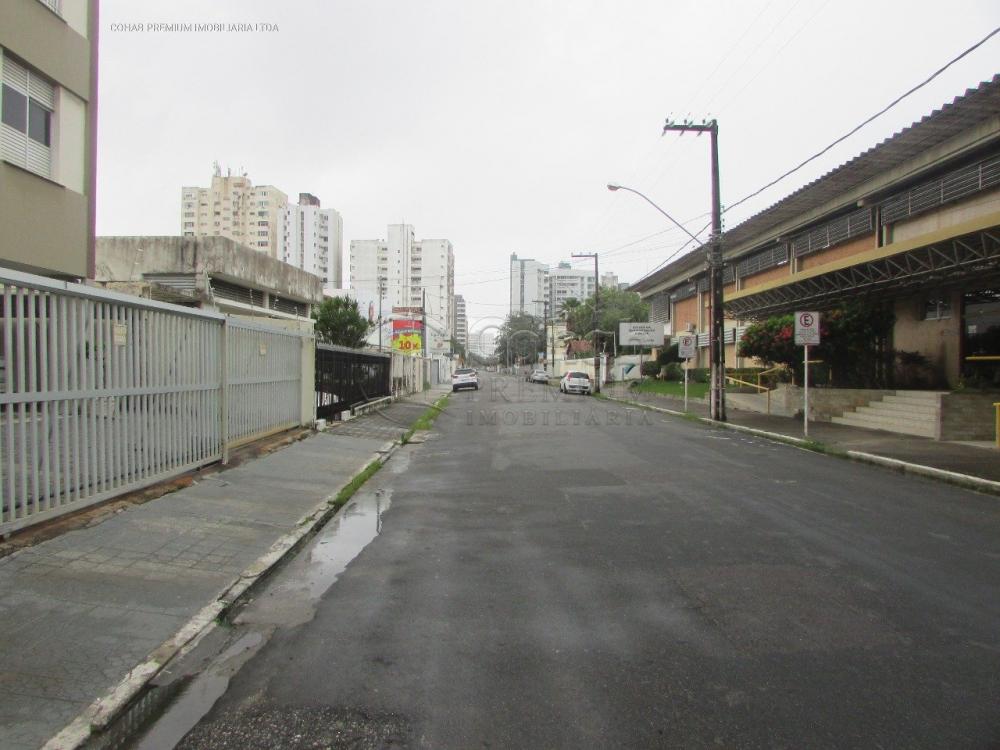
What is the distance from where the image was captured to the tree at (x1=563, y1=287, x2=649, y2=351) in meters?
66.3

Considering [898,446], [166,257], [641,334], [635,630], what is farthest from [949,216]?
[166,257]

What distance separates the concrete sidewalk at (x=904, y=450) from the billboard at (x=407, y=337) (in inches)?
1086

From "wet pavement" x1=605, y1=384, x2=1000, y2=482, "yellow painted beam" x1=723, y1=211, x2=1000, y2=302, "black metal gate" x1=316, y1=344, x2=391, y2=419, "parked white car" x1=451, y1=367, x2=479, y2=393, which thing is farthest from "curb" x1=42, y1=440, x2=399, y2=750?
"parked white car" x1=451, y1=367, x2=479, y2=393

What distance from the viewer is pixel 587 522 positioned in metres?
6.60

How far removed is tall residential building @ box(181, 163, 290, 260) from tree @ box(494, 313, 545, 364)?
1484 inches

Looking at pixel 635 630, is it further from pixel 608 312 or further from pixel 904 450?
pixel 608 312

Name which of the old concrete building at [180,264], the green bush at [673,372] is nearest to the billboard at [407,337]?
the old concrete building at [180,264]

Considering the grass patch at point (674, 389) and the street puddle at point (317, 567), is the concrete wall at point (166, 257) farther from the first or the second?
the grass patch at point (674, 389)

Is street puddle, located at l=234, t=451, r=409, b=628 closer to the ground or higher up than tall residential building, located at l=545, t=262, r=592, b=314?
closer to the ground

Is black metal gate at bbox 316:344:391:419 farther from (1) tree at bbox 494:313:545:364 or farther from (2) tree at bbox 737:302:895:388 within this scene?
(1) tree at bbox 494:313:545:364

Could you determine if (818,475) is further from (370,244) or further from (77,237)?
(370,244)

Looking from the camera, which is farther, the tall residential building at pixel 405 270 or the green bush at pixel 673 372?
the tall residential building at pixel 405 270

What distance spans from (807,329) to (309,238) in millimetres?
66796

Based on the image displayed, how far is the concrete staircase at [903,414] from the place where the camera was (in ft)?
47.3
